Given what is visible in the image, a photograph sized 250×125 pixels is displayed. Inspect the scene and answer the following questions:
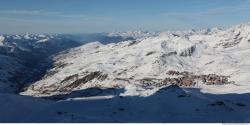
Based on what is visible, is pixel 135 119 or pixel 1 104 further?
pixel 1 104

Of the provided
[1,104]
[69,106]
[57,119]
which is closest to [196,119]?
[57,119]

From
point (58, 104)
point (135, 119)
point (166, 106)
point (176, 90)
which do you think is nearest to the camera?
point (135, 119)

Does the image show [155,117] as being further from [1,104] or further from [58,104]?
[1,104]

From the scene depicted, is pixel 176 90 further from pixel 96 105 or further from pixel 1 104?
pixel 1 104

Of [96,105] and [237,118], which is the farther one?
[96,105]

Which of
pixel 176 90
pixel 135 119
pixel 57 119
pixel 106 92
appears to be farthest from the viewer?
pixel 106 92

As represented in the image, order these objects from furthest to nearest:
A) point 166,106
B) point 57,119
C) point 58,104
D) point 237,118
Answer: point 166,106 < point 58,104 < point 237,118 < point 57,119

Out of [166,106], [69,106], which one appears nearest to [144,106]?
[166,106]

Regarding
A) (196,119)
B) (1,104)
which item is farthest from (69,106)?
(196,119)

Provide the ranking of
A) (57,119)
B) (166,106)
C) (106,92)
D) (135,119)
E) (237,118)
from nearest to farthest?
(57,119) → (135,119) → (237,118) → (166,106) → (106,92)
